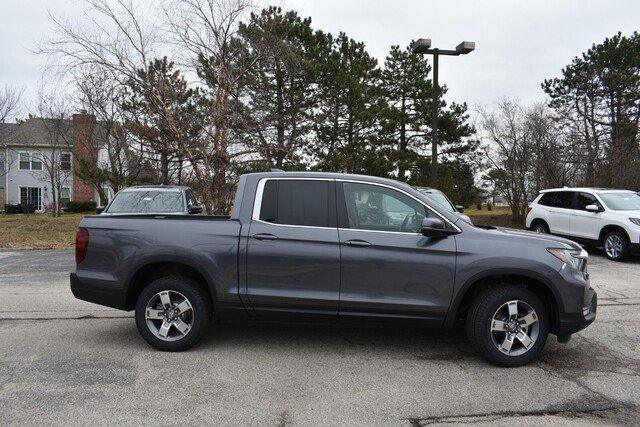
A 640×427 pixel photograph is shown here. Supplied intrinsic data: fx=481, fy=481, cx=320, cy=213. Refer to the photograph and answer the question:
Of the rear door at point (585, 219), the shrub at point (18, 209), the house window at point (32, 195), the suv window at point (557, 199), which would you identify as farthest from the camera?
the house window at point (32, 195)

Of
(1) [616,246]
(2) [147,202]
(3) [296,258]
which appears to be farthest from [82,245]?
(1) [616,246]

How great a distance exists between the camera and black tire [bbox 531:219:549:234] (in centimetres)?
1339

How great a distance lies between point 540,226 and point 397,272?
10.6 metres

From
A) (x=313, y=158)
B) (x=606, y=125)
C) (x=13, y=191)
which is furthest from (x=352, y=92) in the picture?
(x=13, y=191)

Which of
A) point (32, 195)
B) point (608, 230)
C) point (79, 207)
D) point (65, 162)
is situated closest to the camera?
point (608, 230)

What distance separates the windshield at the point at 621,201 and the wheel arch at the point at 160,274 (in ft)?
34.5

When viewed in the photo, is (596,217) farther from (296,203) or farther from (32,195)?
(32,195)

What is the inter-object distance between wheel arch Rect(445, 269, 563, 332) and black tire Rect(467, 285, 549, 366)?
0.31ft

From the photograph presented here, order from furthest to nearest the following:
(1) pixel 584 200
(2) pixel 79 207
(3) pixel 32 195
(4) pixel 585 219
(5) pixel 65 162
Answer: (3) pixel 32 195
(2) pixel 79 207
(5) pixel 65 162
(1) pixel 584 200
(4) pixel 585 219

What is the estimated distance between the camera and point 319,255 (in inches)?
181

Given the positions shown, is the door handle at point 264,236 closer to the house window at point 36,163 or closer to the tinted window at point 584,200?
the tinted window at point 584,200

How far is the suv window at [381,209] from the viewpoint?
464 cm

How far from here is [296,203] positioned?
4812 millimetres

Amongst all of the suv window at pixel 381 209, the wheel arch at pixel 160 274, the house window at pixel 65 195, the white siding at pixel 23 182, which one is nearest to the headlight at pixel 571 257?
the suv window at pixel 381 209
